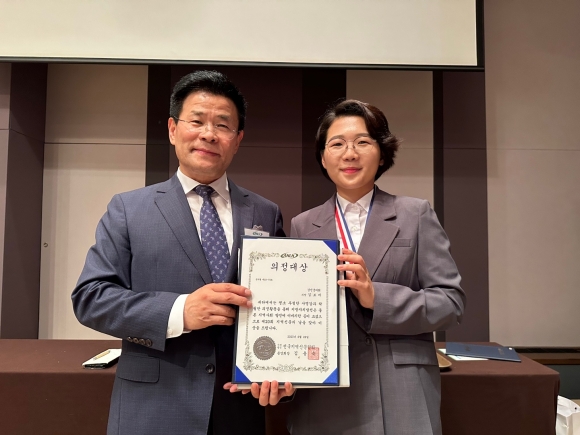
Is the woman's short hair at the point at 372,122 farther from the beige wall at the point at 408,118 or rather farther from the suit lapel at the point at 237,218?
the beige wall at the point at 408,118

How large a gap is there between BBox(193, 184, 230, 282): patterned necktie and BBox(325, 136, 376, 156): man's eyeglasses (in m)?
0.47

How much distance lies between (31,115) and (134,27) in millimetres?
1044

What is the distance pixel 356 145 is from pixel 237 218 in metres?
0.48

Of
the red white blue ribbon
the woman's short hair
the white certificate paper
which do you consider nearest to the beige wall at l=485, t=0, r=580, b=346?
the woman's short hair

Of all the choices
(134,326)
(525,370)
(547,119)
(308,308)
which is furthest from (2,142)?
(547,119)

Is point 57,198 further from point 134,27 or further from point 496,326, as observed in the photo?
point 496,326

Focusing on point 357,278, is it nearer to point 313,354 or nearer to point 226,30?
point 313,354

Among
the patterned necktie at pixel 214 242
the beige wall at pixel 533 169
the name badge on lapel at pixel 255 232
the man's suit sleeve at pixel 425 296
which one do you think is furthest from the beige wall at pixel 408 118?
the patterned necktie at pixel 214 242

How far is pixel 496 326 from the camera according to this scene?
305cm

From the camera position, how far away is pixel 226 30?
254 centimetres

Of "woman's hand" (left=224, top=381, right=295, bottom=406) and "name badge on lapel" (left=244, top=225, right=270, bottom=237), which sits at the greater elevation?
"name badge on lapel" (left=244, top=225, right=270, bottom=237)

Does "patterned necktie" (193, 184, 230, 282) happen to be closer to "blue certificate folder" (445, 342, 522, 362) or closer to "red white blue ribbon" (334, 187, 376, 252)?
"red white blue ribbon" (334, 187, 376, 252)

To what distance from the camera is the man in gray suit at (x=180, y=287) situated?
1146mm

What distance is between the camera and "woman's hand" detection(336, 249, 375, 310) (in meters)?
1.12
